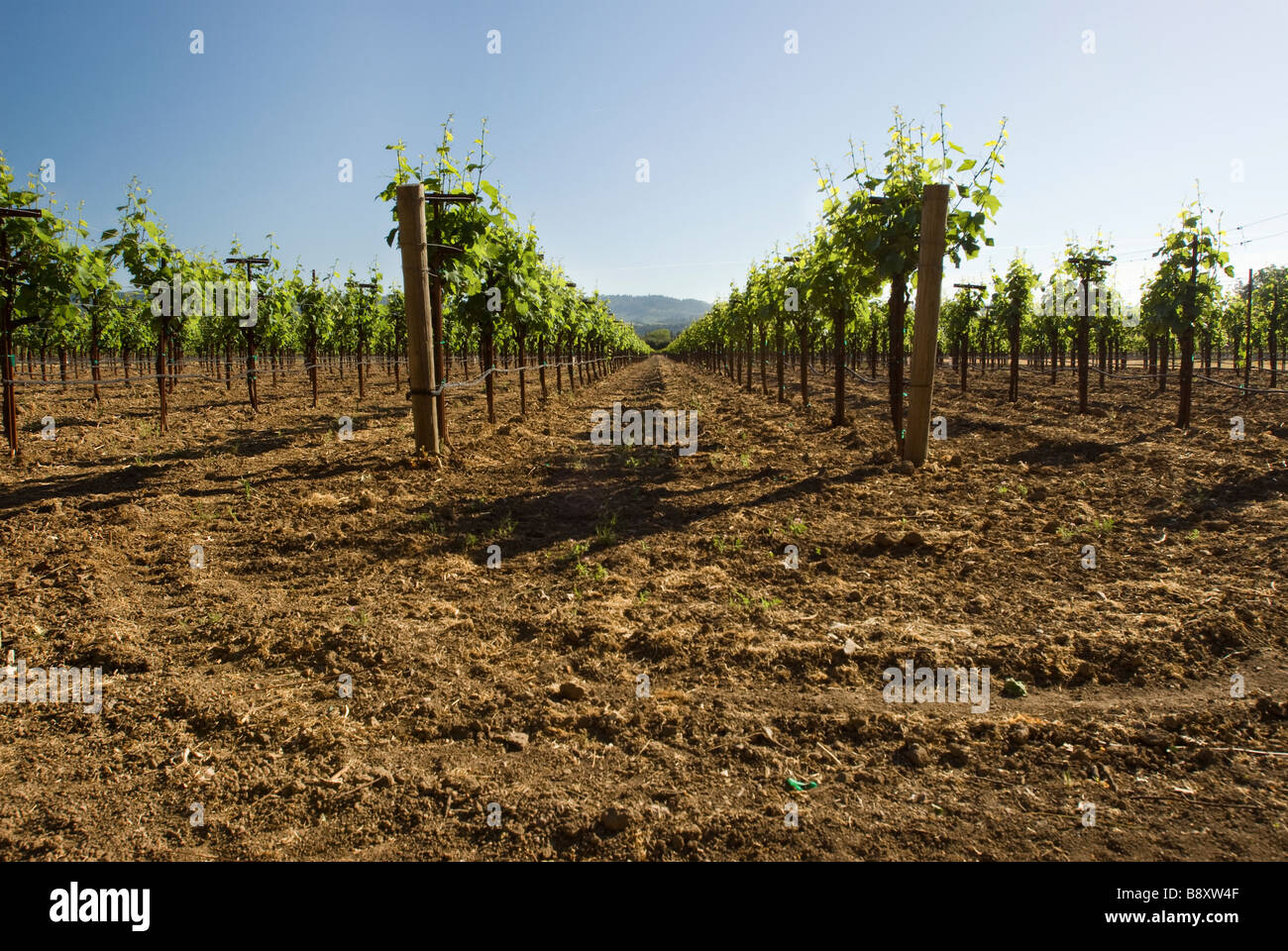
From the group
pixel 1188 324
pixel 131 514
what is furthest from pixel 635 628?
pixel 1188 324

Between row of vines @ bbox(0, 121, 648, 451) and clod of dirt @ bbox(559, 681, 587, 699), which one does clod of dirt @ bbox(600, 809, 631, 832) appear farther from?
row of vines @ bbox(0, 121, 648, 451)

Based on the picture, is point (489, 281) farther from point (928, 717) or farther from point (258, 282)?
point (928, 717)

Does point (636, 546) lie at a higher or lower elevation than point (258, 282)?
lower

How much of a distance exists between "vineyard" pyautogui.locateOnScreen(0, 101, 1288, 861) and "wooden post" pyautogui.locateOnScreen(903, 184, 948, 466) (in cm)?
6

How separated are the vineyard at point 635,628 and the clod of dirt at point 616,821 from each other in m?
0.02

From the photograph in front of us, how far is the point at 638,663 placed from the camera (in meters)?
4.26

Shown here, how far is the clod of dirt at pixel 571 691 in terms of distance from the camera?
3.85 metres

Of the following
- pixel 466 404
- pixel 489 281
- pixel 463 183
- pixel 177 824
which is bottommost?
pixel 177 824

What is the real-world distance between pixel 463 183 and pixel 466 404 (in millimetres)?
10128

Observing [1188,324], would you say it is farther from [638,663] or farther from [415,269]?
[638,663]

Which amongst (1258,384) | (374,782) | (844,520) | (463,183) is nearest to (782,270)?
(463,183)

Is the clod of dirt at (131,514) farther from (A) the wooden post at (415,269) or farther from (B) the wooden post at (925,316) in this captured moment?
(B) the wooden post at (925,316)

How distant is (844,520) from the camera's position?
746 cm

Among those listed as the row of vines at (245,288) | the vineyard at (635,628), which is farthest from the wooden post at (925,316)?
the row of vines at (245,288)
